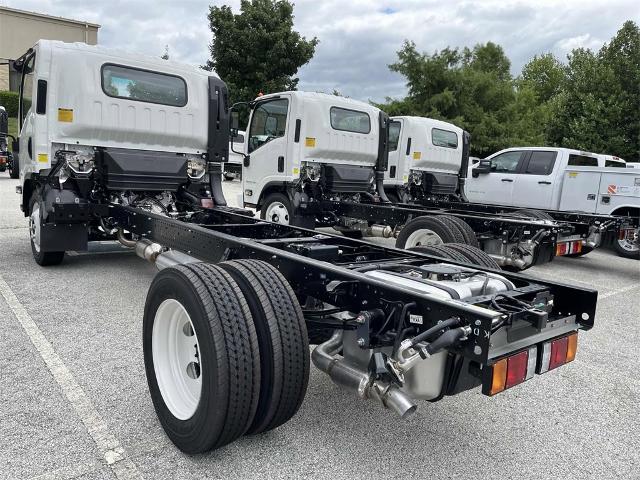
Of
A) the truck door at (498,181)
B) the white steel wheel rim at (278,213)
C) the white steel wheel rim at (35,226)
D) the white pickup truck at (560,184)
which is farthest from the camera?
the truck door at (498,181)

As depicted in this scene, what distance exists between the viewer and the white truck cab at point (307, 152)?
28.5 feet

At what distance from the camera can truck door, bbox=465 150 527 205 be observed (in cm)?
1110

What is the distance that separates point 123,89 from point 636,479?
603 cm

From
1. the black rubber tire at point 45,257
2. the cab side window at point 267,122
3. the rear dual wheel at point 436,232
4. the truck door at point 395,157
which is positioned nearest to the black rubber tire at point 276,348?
the rear dual wheel at point 436,232

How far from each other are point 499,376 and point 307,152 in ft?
22.3

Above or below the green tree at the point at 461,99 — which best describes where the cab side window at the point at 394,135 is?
below

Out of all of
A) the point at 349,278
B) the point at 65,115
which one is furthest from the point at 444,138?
the point at 349,278

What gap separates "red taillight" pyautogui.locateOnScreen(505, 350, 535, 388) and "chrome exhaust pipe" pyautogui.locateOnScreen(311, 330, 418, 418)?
16.9 inches

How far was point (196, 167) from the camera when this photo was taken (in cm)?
703

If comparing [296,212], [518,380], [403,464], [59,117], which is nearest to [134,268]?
[59,117]

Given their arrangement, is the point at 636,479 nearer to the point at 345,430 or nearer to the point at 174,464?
the point at 345,430

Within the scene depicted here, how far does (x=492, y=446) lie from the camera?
289cm

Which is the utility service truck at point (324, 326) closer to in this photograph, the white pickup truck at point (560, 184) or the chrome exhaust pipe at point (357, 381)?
the chrome exhaust pipe at point (357, 381)

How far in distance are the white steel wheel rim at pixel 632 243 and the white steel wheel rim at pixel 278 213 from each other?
5.22 m
